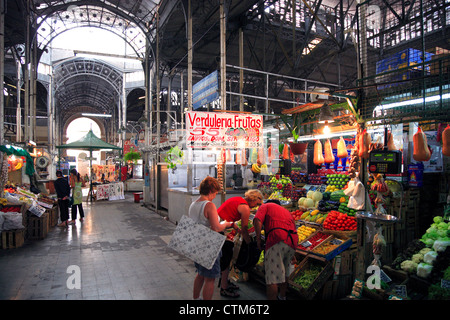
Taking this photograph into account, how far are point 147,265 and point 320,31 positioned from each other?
40.2 feet

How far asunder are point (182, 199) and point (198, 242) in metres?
5.81

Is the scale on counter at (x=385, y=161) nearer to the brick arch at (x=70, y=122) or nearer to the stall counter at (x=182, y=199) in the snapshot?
the stall counter at (x=182, y=199)

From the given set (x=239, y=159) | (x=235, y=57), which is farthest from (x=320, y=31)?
(x=239, y=159)

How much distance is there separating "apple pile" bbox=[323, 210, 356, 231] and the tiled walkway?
56.9 inches

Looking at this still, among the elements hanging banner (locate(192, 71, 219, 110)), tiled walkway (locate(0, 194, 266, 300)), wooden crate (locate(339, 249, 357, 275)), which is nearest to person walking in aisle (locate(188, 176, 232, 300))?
tiled walkway (locate(0, 194, 266, 300))

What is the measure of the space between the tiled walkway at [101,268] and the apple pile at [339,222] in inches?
56.9

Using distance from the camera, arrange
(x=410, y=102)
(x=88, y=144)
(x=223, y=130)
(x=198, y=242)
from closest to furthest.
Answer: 1. (x=198, y=242)
2. (x=410, y=102)
3. (x=223, y=130)
4. (x=88, y=144)

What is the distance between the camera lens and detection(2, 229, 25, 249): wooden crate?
21.7ft

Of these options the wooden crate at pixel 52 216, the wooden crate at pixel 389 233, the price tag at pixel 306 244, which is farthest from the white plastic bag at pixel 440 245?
the wooden crate at pixel 52 216

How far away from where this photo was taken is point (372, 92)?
4.12m

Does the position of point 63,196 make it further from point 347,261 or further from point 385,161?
point 385,161

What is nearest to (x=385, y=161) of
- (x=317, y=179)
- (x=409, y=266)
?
(x=409, y=266)

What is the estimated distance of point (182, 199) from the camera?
29.9 feet

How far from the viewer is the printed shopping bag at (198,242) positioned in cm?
333
